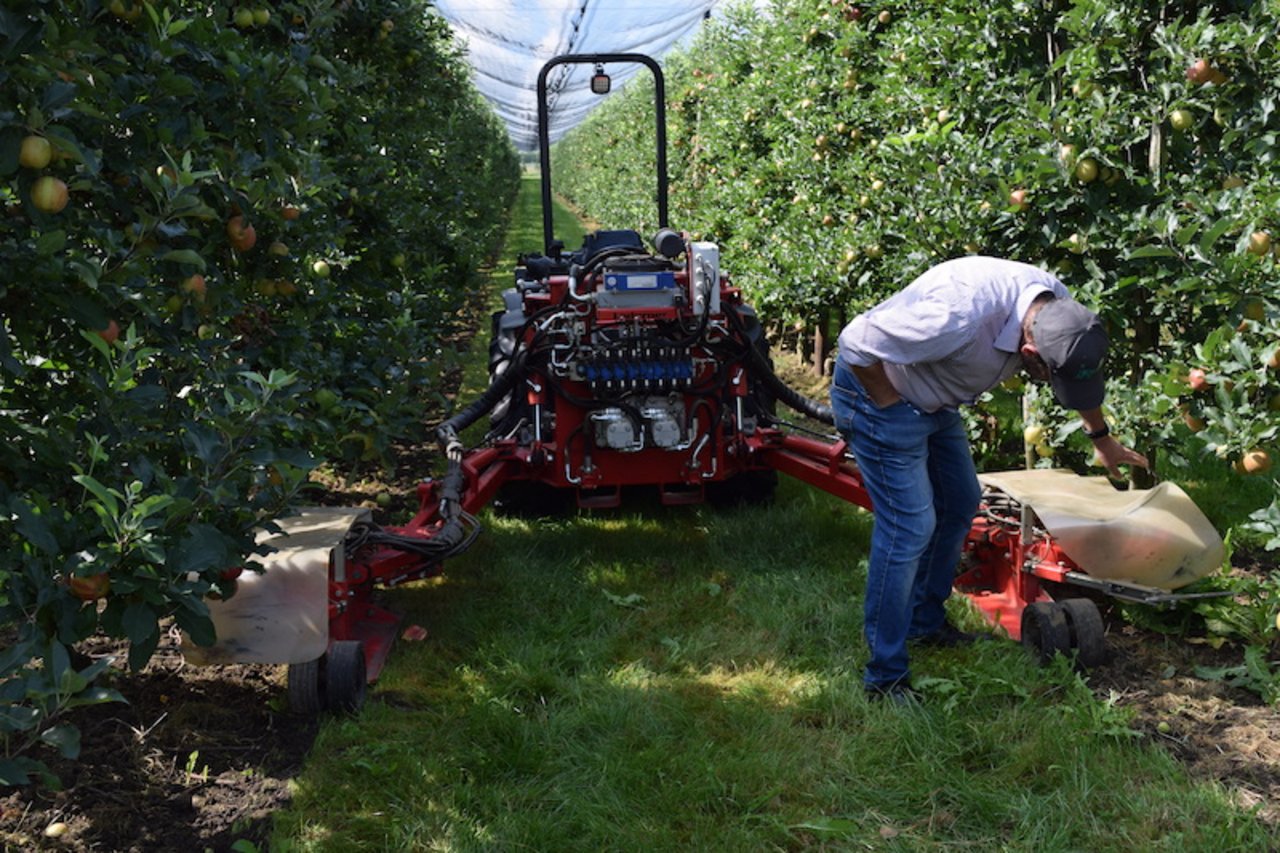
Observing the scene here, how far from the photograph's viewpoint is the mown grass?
276cm

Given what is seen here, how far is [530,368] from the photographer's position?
4.63 metres

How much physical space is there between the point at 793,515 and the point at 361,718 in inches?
93.4

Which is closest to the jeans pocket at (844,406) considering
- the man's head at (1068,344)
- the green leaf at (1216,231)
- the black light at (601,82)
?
the man's head at (1068,344)

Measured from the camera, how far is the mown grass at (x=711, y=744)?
2.76 metres

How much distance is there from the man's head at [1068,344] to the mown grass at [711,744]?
0.92 meters

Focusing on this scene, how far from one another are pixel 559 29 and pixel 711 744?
1384cm

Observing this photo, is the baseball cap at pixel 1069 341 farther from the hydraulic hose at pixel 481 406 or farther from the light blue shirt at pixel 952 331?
the hydraulic hose at pixel 481 406

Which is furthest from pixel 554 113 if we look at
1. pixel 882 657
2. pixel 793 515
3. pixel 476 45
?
pixel 882 657

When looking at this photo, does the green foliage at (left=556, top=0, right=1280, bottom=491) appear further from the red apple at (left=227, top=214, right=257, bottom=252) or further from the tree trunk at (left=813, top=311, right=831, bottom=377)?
the red apple at (left=227, top=214, right=257, bottom=252)

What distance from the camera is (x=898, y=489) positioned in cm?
332

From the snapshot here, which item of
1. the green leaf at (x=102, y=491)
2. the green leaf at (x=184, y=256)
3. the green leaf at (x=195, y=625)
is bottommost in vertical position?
the green leaf at (x=195, y=625)

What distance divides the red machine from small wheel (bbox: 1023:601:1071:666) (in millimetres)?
213

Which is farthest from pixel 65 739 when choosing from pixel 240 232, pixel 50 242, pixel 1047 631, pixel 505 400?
pixel 505 400

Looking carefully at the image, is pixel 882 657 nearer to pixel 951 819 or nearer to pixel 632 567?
pixel 951 819
